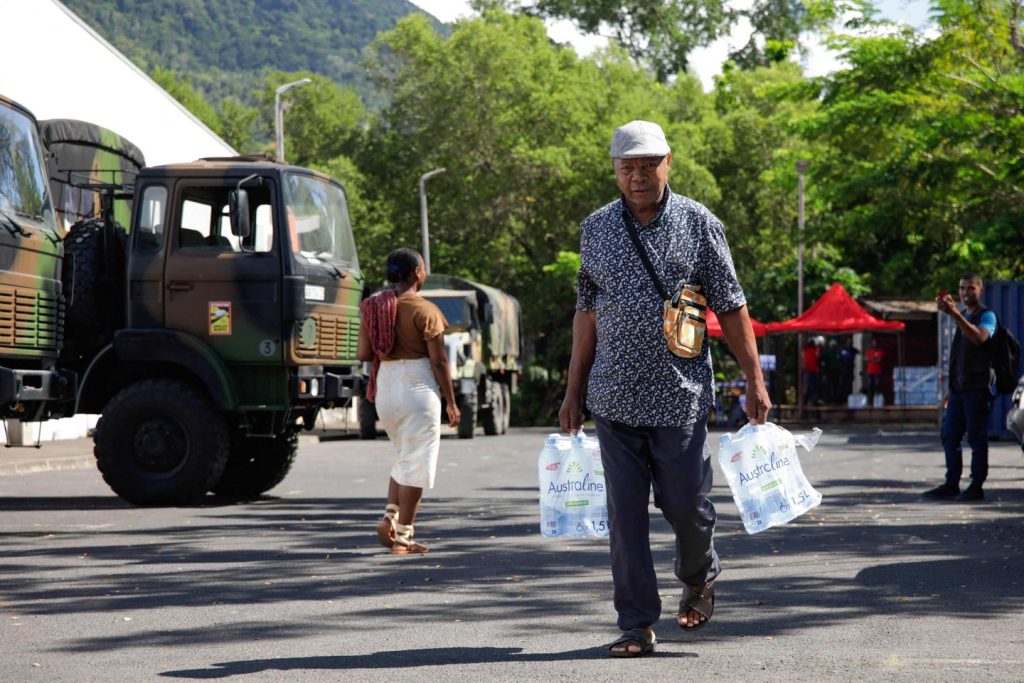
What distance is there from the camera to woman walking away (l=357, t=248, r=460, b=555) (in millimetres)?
10242

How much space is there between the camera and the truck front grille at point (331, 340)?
14172 millimetres

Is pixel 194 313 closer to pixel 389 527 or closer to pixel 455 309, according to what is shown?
pixel 389 527

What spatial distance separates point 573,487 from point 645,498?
0.63 m

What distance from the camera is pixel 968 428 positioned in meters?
14.0

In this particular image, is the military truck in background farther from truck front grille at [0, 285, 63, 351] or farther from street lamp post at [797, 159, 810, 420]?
street lamp post at [797, 159, 810, 420]

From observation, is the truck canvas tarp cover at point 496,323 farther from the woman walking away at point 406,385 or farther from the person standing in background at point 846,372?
the woman walking away at point 406,385

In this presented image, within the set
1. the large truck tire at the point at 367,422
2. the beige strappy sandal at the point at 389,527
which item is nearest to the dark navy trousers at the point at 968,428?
the beige strappy sandal at the point at 389,527

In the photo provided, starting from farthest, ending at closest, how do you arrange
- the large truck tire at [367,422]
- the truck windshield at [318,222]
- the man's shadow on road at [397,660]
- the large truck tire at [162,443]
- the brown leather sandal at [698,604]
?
1. the large truck tire at [367,422]
2. the truck windshield at [318,222]
3. the large truck tire at [162,443]
4. the brown leather sandal at [698,604]
5. the man's shadow on road at [397,660]

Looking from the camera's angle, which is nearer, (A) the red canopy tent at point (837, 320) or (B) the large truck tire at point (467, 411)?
(B) the large truck tire at point (467, 411)

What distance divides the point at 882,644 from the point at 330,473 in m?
12.7

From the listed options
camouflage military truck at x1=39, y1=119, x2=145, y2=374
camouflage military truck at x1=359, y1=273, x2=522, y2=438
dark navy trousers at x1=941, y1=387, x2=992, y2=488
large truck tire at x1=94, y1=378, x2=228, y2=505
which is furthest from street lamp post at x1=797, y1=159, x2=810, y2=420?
large truck tire at x1=94, y1=378, x2=228, y2=505

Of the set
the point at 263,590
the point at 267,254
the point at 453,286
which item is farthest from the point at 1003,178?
the point at 263,590

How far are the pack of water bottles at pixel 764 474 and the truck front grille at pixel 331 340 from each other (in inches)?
305

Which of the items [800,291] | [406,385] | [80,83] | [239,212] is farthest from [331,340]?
[800,291]
